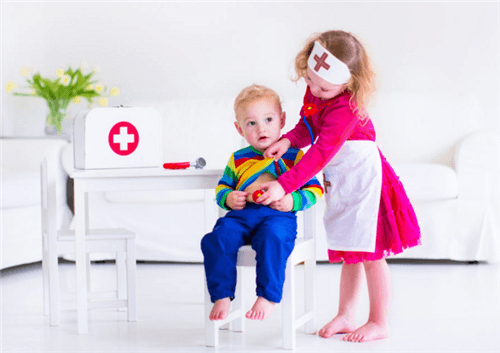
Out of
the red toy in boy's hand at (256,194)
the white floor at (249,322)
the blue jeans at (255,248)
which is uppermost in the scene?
the red toy in boy's hand at (256,194)

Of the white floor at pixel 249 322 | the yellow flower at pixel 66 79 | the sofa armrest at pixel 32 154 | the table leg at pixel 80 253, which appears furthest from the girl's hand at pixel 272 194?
the yellow flower at pixel 66 79

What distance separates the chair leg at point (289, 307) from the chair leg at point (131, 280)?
0.52 m

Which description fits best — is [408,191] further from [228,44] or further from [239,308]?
[228,44]

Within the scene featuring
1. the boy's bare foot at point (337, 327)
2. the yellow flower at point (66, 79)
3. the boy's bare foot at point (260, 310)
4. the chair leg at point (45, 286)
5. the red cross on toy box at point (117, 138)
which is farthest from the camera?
the yellow flower at point (66, 79)

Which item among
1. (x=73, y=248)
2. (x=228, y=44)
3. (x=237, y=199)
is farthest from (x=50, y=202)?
(x=228, y=44)

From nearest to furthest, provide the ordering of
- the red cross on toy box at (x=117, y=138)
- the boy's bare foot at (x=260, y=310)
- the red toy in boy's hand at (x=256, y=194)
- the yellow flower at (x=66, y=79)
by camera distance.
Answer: the boy's bare foot at (x=260, y=310) → the red toy in boy's hand at (x=256, y=194) → the red cross on toy box at (x=117, y=138) → the yellow flower at (x=66, y=79)

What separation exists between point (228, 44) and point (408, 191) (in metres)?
1.51

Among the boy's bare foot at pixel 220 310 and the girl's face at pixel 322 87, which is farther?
the girl's face at pixel 322 87

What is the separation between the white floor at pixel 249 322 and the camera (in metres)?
1.63

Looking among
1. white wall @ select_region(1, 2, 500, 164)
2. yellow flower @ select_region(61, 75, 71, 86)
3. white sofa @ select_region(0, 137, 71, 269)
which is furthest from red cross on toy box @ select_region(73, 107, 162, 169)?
white wall @ select_region(1, 2, 500, 164)

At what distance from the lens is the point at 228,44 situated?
3582 mm

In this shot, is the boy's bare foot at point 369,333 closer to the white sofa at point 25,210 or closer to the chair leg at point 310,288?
the chair leg at point 310,288

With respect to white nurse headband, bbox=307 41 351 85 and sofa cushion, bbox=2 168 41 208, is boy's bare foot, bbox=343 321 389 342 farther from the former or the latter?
sofa cushion, bbox=2 168 41 208

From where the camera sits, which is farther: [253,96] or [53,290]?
[53,290]
